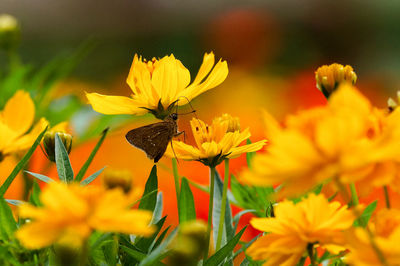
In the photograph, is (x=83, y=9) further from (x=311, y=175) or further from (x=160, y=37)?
(x=311, y=175)

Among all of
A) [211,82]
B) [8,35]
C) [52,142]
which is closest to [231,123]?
[211,82]

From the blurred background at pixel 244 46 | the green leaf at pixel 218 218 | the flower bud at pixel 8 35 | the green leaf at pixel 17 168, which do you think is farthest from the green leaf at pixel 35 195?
the blurred background at pixel 244 46

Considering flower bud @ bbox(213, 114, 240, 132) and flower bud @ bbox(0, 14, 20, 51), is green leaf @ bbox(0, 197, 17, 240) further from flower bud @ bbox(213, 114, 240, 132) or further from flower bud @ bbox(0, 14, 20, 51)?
flower bud @ bbox(0, 14, 20, 51)

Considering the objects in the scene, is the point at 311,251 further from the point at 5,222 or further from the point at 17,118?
the point at 17,118

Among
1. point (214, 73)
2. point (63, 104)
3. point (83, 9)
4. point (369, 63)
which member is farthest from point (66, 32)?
point (214, 73)

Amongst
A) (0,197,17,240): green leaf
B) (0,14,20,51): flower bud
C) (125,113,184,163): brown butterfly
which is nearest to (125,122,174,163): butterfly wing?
(125,113,184,163): brown butterfly

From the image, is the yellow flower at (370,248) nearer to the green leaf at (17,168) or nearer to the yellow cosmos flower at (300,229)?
the yellow cosmos flower at (300,229)

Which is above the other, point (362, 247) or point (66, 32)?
point (66, 32)
